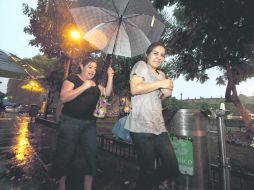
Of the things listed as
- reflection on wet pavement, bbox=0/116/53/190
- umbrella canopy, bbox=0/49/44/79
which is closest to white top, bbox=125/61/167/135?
A: reflection on wet pavement, bbox=0/116/53/190

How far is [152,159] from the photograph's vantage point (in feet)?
6.49

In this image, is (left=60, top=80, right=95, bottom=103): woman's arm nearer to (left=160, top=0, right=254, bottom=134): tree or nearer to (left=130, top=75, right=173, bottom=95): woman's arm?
(left=130, top=75, right=173, bottom=95): woman's arm

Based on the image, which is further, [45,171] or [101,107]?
[45,171]

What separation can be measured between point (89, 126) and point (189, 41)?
11928 mm

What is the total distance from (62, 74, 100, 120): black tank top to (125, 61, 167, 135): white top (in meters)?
0.79

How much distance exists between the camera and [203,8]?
10.1m

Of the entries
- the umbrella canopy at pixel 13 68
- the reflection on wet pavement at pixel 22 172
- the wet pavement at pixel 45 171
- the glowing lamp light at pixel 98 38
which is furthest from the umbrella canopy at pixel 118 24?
the umbrella canopy at pixel 13 68

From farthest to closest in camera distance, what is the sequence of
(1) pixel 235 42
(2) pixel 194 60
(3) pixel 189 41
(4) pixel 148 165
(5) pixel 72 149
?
(2) pixel 194 60, (3) pixel 189 41, (1) pixel 235 42, (5) pixel 72 149, (4) pixel 148 165

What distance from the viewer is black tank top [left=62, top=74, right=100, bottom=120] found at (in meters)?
2.62

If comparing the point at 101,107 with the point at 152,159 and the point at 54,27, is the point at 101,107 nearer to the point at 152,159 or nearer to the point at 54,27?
the point at 152,159

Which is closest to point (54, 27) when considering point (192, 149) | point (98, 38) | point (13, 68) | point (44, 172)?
point (13, 68)

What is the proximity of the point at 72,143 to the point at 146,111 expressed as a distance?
120 centimetres

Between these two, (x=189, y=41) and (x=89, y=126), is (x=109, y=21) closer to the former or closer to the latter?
(x=89, y=126)

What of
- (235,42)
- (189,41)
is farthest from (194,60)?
(235,42)
